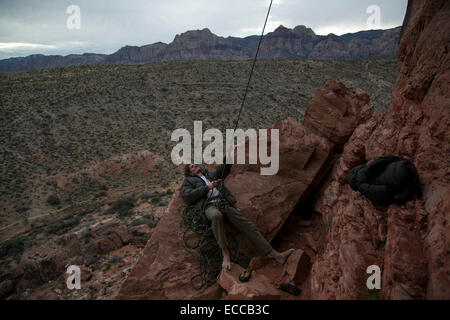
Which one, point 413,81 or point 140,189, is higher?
point 413,81

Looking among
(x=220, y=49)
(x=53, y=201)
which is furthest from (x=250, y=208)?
(x=220, y=49)

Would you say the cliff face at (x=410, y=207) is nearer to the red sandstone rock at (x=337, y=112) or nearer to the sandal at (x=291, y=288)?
the sandal at (x=291, y=288)

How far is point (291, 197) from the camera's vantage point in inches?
238

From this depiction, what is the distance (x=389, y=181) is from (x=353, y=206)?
0.94 metres

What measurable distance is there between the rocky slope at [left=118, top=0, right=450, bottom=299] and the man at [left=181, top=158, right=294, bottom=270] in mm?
312

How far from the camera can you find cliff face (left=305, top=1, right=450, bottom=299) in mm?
2967

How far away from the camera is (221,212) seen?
5355mm

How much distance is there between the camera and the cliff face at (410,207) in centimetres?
→ 297

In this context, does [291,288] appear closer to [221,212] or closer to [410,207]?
[221,212]

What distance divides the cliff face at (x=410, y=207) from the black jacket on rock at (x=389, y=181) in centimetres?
12

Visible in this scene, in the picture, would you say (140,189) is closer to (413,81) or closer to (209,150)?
(209,150)

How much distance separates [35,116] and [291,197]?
2754cm

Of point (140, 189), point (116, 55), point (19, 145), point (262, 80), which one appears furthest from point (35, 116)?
point (116, 55)

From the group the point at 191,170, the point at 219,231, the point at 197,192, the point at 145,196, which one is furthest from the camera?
the point at 145,196
